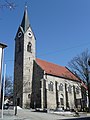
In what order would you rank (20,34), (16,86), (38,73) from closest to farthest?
(16,86)
(38,73)
(20,34)

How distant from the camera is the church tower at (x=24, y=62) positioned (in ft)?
161

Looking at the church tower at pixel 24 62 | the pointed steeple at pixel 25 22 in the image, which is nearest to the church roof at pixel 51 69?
the church tower at pixel 24 62

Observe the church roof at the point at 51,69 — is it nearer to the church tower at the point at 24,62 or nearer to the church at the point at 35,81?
the church at the point at 35,81

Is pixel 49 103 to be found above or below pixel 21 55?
below

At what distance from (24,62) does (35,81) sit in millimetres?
5712

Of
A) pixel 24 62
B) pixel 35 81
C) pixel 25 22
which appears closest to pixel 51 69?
pixel 35 81

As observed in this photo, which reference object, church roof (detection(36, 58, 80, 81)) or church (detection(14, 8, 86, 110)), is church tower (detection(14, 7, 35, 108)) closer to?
church (detection(14, 8, 86, 110))

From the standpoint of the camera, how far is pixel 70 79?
197 feet

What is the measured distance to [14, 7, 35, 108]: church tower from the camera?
4898cm

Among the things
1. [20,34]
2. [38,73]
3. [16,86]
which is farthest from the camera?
[20,34]

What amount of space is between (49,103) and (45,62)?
14.2m

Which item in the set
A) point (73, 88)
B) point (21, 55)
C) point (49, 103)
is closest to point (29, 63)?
point (21, 55)

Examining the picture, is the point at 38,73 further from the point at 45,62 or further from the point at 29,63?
the point at 45,62

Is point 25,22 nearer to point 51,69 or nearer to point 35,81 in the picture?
point 51,69
